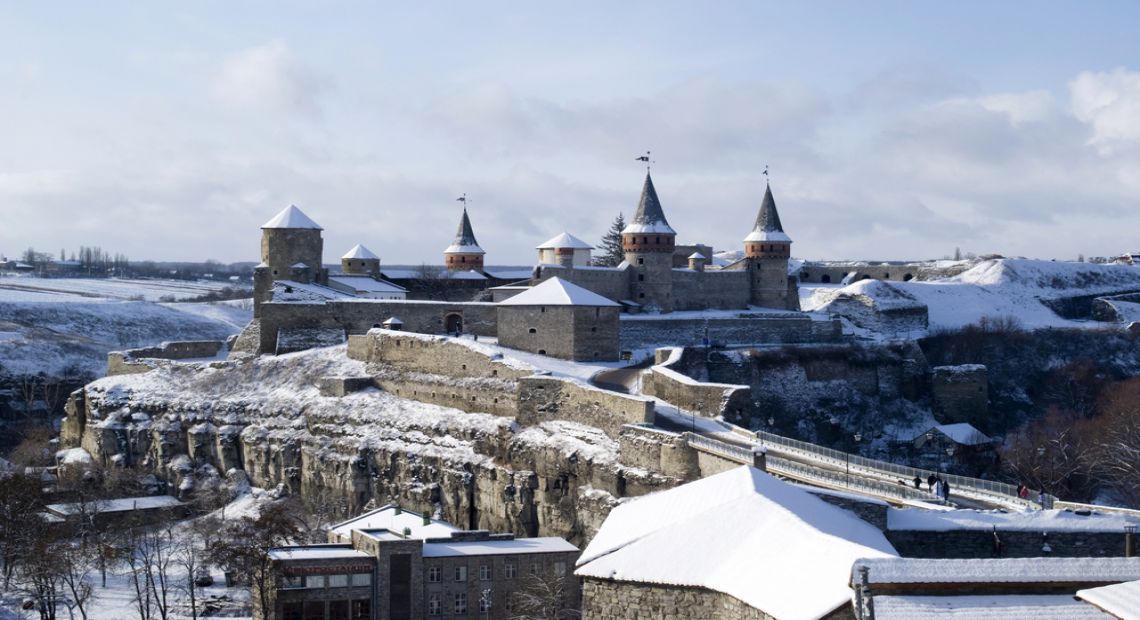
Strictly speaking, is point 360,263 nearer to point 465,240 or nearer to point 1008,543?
point 465,240

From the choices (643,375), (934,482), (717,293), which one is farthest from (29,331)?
(934,482)

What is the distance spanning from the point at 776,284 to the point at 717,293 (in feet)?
11.8

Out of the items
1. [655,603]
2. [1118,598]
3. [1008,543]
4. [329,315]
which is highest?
[329,315]

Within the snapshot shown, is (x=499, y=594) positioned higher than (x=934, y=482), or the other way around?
(x=934, y=482)

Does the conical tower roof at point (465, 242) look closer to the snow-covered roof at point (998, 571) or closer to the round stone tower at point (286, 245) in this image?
the round stone tower at point (286, 245)

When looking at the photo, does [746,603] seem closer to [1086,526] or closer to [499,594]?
[1086,526]

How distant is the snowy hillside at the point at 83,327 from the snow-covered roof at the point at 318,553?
45.8 metres

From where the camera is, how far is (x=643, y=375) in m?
44.5

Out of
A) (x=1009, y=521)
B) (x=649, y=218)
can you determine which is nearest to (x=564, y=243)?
(x=649, y=218)

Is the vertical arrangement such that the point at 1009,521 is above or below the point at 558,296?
below

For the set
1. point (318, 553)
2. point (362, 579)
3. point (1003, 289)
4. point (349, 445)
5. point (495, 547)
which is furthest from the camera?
point (1003, 289)

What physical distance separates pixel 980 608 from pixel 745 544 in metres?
4.18

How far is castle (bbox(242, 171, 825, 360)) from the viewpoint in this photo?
47.9 metres

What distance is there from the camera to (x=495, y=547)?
109 feet
